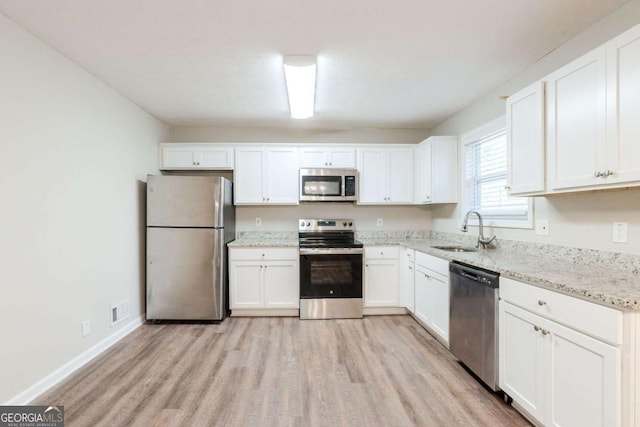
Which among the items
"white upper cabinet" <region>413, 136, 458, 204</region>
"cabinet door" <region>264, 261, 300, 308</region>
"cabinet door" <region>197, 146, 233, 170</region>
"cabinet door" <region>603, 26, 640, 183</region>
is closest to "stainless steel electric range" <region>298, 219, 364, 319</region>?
"cabinet door" <region>264, 261, 300, 308</region>

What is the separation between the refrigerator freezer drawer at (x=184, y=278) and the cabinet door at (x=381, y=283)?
1.80 metres

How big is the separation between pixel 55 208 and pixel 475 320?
10.5 feet

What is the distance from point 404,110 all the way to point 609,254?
7.87ft

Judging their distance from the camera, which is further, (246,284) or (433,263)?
(246,284)

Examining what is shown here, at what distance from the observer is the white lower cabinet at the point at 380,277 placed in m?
3.64

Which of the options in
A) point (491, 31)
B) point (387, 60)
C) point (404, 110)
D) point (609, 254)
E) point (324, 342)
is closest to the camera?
point (609, 254)

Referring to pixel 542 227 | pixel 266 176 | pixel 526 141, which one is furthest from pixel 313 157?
pixel 542 227

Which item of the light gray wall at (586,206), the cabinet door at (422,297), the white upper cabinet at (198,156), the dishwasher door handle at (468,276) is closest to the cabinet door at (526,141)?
the light gray wall at (586,206)

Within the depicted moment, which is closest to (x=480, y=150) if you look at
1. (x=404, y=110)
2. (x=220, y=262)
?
(x=404, y=110)

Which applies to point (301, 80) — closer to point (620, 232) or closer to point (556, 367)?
A: point (620, 232)

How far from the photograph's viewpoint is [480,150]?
10.6 ft

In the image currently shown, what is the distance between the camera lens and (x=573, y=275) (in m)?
1.68

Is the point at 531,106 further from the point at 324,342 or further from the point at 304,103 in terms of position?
the point at 324,342

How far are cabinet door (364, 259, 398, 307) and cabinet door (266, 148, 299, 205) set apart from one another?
131 cm
